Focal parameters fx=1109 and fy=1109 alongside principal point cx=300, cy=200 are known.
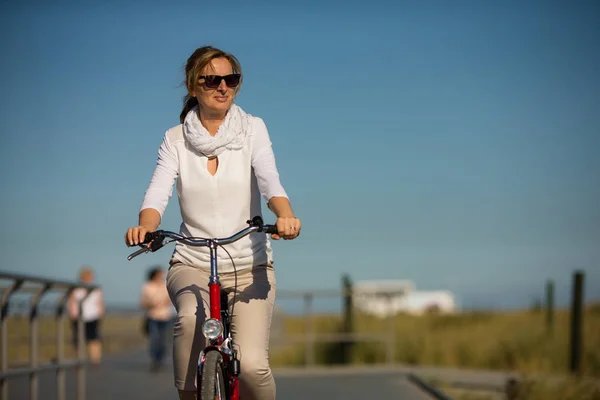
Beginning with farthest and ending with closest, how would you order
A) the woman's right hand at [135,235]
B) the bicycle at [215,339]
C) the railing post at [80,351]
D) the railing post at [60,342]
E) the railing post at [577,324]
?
the railing post at [577,324] < the railing post at [80,351] < the railing post at [60,342] < the woman's right hand at [135,235] < the bicycle at [215,339]

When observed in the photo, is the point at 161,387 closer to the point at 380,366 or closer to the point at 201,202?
the point at 380,366

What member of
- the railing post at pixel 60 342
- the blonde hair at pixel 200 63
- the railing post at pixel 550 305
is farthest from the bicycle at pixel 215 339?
the railing post at pixel 550 305

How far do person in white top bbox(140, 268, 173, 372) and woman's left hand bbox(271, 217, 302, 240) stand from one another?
1387cm

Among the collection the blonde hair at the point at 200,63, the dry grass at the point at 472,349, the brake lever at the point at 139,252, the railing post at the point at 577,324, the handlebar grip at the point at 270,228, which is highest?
the blonde hair at the point at 200,63

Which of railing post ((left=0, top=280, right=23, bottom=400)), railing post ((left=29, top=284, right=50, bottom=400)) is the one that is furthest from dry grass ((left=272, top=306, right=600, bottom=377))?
railing post ((left=0, top=280, right=23, bottom=400))

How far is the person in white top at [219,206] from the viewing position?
557 cm

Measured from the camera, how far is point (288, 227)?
534 cm

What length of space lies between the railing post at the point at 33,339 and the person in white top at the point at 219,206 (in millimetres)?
4344

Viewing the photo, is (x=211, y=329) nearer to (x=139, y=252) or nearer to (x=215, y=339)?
(x=215, y=339)

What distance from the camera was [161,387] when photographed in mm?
15367

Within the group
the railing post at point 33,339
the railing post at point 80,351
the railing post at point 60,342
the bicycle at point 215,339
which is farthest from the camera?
the railing post at point 80,351

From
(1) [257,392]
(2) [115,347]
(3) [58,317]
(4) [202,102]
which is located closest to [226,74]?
(4) [202,102]

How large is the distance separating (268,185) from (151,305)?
1383 cm

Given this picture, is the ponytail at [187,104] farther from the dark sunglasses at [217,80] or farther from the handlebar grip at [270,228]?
the handlebar grip at [270,228]
